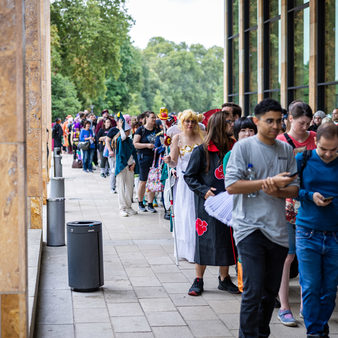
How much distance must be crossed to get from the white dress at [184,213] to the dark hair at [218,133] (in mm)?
1327

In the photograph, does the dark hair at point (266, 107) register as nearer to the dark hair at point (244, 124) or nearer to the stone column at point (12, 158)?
the dark hair at point (244, 124)

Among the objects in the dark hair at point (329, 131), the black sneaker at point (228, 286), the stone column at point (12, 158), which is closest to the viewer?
the stone column at point (12, 158)

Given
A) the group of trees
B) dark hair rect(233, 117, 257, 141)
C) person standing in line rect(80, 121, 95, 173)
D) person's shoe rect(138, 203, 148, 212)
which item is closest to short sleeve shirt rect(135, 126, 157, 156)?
person's shoe rect(138, 203, 148, 212)

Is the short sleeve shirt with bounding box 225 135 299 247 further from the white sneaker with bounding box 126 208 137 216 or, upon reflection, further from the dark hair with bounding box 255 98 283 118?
the white sneaker with bounding box 126 208 137 216

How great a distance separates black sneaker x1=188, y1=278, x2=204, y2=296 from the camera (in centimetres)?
722

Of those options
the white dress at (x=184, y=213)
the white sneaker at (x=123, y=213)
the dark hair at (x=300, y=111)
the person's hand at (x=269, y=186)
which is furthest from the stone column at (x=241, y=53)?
the person's hand at (x=269, y=186)

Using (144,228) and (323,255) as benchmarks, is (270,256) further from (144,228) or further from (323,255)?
(144,228)

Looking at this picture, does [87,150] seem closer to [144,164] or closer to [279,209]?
[144,164]

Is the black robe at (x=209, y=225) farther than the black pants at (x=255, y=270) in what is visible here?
Yes

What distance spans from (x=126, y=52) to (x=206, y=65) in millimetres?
53112

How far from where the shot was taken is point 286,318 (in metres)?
6.18

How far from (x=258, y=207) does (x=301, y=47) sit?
59.6 ft

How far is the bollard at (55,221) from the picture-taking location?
9820mm

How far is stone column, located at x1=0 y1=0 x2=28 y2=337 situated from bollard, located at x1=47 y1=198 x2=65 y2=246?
4790 mm
